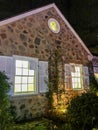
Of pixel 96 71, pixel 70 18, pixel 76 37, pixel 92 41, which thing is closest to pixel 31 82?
pixel 76 37

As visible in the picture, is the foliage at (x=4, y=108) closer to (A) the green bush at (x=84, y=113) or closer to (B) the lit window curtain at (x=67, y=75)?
(A) the green bush at (x=84, y=113)

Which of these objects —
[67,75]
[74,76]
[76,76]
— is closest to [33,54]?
[67,75]

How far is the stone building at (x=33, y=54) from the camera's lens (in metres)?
7.78

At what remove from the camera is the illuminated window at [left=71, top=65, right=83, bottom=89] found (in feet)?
35.1

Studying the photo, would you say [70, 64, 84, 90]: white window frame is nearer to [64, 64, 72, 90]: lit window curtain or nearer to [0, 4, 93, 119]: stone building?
[0, 4, 93, 119]: stone building

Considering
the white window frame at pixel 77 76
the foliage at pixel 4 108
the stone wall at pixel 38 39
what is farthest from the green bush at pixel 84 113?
the white window frame at pixel 77 76

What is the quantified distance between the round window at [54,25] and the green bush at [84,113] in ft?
15.7

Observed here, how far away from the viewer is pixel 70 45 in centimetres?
1073

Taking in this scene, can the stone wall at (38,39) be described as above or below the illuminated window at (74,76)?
above

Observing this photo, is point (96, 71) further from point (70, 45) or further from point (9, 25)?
point (9, 25)

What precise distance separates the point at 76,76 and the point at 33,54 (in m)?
3.39

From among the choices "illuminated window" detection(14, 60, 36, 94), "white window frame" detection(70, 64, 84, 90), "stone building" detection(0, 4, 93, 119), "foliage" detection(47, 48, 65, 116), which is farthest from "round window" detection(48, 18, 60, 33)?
"illuminated window" detection(14, 60, 36, 94)

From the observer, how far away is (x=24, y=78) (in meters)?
8.46

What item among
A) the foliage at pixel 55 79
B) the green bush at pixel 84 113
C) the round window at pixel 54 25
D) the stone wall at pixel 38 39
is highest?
the round window at pixel 54 25
